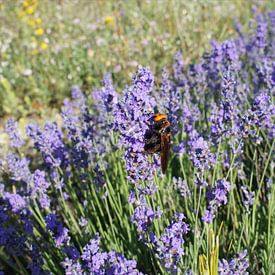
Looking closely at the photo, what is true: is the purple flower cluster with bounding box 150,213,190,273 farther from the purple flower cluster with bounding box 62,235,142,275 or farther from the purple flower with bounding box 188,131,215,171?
the purple flower with bounding box 188,131,215,171

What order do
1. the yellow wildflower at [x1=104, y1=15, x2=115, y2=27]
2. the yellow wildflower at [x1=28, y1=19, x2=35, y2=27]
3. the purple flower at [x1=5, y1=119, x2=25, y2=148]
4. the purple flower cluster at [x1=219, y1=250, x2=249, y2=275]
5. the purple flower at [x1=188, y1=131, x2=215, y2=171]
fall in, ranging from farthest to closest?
the yellow wildflower at [x1=28, y1=19, x2=35, y2=27] < the yellow wildflower at [x1=104, y1=15, x2=115, y2=27] < the purple flower at [x1=5, y1=119, x2=25, y2=148] < the purple flower at [x1=188, y1=131, x2=215, y2=171] < the purple flower cluster at [x1=219, y1=250, x2=249, y2=275]

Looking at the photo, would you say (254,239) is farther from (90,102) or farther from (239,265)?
(90,102)

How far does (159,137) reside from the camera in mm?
1682

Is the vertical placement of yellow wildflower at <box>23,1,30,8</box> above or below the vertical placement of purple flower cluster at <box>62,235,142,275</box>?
above

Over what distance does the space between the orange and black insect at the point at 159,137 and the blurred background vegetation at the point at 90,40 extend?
3.25 metres

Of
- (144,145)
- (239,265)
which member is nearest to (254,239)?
(239,265)

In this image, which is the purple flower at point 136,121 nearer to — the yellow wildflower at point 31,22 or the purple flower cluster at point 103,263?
the purple flower cluster at point 103,263

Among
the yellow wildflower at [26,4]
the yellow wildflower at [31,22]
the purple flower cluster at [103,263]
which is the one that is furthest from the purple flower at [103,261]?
the yellow wildflower at [26,4]

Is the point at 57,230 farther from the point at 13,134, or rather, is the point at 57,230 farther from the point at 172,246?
the point at 13,134

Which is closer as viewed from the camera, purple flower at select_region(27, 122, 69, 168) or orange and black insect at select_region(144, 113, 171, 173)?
orange and black insect at select_region(144, 113, 171, 173)

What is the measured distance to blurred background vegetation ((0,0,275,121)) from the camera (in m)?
5.46

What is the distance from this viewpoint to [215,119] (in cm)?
205

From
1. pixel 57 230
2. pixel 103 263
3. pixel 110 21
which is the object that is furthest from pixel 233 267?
pixel 110 21

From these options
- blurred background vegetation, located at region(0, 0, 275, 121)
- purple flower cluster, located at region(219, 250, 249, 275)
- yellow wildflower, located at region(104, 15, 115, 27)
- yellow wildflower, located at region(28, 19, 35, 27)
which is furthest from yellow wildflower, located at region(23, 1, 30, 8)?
purple flower cluster, located at region(219, 250, 249, 275)
